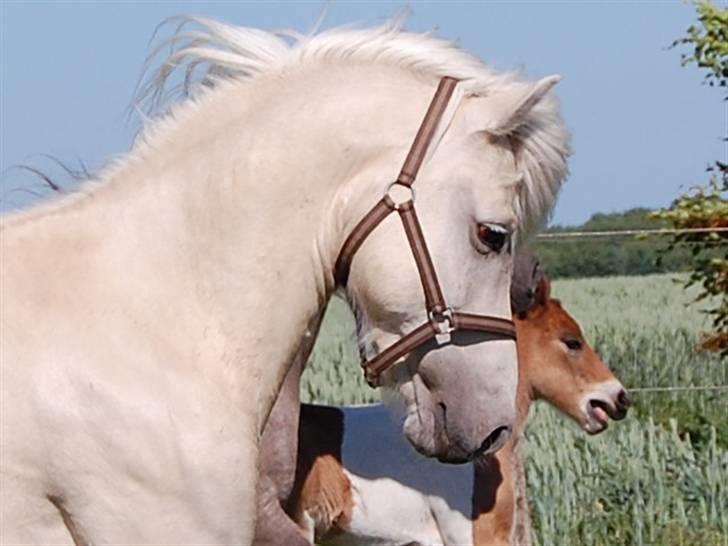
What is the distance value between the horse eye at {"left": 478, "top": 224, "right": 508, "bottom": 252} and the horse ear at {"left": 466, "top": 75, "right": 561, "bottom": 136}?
0.52ft

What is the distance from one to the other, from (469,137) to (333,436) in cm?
359

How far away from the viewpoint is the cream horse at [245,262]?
8.59 feet

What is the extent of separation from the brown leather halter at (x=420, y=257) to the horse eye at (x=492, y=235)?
111 millimetres

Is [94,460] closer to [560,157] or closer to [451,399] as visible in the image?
[451,399]

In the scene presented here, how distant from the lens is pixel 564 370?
23.0 feet

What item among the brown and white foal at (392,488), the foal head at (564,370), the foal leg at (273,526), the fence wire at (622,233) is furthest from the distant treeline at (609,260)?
the foal leg at (273,526)

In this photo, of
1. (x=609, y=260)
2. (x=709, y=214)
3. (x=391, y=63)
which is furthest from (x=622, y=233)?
(x=609, y=260)

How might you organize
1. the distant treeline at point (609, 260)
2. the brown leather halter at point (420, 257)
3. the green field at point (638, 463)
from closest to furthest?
the brown leather halter at point (420, 257), the green field at point (638, 463), the distant treeline at point (609, 260)

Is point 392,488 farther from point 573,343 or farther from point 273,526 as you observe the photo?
point 573,343

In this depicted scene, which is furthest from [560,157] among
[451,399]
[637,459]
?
[637,459]

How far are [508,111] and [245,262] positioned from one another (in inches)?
19.9

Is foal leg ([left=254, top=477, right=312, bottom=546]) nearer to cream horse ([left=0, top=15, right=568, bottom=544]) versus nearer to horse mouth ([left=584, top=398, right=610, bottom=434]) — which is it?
horse mouth ([left=584, top=398, right=610, bottom=434])

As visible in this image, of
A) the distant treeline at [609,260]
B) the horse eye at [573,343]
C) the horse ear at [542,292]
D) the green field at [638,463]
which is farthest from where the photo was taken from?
the distant treeline at [609,260]

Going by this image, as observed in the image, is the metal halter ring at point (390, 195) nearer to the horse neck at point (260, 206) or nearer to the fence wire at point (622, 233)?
the horse neck at point (260, 206)
